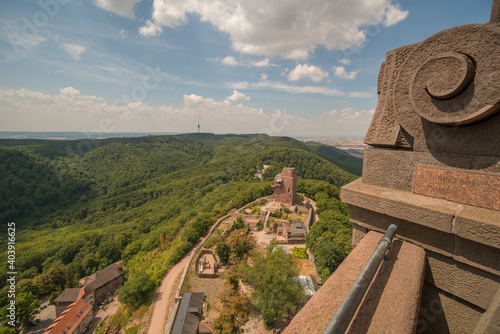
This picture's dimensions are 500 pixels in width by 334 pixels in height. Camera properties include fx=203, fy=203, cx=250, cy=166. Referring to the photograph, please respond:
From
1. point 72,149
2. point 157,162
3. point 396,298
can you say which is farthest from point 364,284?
point 72,149

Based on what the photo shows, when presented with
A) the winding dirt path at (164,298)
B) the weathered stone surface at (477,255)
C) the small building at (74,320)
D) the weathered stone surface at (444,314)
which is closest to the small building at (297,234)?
the winding dirt path at (164,298)

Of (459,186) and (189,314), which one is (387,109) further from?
(189,314)

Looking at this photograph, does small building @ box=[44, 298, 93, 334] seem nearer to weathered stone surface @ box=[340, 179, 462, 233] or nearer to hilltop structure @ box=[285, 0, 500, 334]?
hilltop structure @ box=[285, 0, 500, 334]

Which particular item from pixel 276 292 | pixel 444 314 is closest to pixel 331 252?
pixel 276 292

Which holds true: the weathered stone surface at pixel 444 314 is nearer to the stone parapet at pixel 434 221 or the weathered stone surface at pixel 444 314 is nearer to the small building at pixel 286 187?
the stone parapet at pixel 434 221

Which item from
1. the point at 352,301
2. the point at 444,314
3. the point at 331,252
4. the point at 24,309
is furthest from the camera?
the point at 24,309
